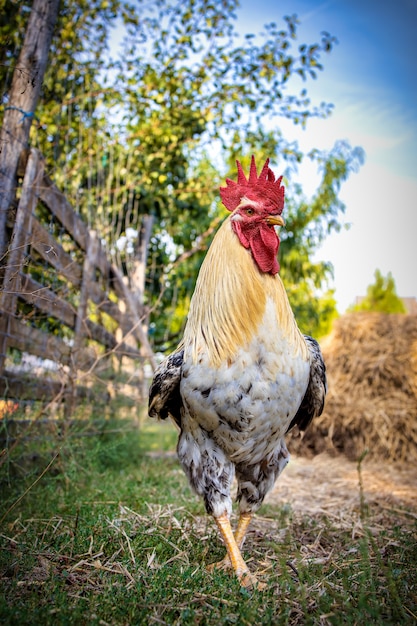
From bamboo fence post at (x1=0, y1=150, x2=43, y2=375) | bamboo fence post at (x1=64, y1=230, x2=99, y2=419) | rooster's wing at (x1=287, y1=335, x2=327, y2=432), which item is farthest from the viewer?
bamboo fence post at (x1=64, y1=230, x2=99, y2=419)

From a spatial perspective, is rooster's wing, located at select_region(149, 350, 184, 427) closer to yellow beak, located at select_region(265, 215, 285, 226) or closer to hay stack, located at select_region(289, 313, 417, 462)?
yellow beak, located at select_region(265, 215, 285, 226)

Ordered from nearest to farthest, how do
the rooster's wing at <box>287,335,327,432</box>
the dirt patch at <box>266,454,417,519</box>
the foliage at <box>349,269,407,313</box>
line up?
the rooster's wing at <box>287,335,327,432</box>
the dirt patch at <box>266,454,417,519</box>
the foliage at <box>349,269,407,313</box>

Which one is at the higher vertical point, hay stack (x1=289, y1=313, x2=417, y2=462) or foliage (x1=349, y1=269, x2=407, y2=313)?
foliage (x1=349, y1=269, x2=407, y2=313)

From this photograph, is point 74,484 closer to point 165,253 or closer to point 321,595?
point 321,595

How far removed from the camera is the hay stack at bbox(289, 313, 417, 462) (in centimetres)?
682

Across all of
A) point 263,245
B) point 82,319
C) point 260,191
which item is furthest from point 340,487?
point 260,191

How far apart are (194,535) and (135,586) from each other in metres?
0.97

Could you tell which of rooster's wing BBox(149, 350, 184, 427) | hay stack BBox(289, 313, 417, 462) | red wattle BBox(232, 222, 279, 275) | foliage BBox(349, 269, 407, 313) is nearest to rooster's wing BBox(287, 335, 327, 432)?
red wattle BBox(232, 222, 279, 275)

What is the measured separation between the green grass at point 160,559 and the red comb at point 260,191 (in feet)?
5.60

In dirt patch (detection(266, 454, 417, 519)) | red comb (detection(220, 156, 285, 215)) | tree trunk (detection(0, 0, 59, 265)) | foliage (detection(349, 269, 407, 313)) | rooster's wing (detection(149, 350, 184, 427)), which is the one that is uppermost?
foliage (detection(349, 269, 407, 313))

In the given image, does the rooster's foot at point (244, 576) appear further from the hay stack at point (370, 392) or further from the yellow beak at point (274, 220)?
the hay stack at point (370, 392)

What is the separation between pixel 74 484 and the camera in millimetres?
3730

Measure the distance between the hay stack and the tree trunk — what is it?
4.98 metres

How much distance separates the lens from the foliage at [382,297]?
22.0 meters
